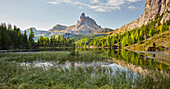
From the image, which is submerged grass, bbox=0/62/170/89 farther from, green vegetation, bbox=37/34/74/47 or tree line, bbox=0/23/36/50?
green vegetation, bbox=37/34/74/47

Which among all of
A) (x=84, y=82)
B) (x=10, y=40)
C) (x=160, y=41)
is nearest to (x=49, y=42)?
(x=10, y=40)

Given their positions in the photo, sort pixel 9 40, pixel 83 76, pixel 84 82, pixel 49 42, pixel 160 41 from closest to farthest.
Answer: pixel 84 82 → pixel 83 76 → pixel 9 40 → pixel 160 41 → pixel 49 42

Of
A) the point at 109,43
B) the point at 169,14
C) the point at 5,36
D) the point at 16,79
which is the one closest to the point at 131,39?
the point at 109,43

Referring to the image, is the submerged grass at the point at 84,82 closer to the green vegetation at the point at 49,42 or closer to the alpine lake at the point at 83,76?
the alpine lake at the point at 83,76

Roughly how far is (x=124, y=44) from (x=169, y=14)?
3572 inches

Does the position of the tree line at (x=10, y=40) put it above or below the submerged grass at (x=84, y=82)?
above

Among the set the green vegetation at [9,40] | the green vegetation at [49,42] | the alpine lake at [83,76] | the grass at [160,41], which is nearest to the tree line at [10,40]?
the green vegetation at [9,40]

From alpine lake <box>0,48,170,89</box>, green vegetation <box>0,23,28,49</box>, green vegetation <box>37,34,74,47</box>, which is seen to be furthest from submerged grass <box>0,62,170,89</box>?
green vegetation <box>37,34,74,47</box>

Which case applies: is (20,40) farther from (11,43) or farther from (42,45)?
(42,45)

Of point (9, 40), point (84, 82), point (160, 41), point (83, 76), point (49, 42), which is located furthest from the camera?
point (49, 42)

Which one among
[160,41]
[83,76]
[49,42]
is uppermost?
[49,42]

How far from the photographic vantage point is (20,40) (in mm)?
89000

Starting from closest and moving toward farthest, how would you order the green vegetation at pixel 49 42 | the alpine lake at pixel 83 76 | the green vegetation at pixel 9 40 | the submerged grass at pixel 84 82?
the submerged grass at pixel 84 82 < the alpine lake at pixel 83 76 < the green vegetation at pixel 9 40 < the green vegetation at pixel 49 42

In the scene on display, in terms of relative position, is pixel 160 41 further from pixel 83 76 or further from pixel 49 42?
pixel 49 42
